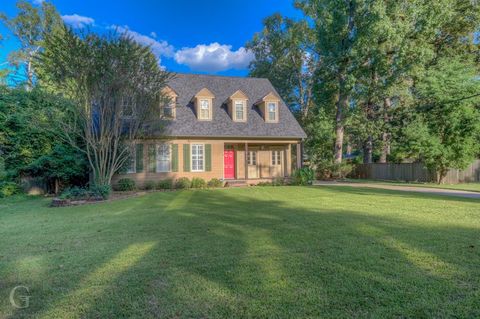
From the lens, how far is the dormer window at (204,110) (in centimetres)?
1692

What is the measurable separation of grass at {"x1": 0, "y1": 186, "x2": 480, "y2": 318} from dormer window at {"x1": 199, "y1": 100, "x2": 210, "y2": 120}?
1055cm

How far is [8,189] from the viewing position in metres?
13.0

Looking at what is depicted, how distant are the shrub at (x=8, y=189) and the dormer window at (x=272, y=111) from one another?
1380 cm

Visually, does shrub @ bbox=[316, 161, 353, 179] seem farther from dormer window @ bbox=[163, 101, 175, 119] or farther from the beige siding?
dormer window @ bbox=[163, 101, 175, 119]

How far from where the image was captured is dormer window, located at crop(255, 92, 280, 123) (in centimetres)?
1784

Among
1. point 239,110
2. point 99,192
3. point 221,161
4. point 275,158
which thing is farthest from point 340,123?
point 99,192

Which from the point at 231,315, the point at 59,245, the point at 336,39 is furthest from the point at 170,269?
the point at 336,39

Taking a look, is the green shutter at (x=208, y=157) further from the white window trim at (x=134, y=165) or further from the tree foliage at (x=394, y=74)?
the tree foliage at (x=394, y=74)

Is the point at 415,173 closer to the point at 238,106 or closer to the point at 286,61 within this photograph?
the point at 238,106

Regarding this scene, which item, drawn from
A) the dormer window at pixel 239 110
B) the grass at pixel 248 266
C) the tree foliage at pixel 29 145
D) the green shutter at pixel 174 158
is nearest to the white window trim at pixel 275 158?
the dormer window at pixel 239 110

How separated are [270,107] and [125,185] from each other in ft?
31.8

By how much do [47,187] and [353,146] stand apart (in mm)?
28182

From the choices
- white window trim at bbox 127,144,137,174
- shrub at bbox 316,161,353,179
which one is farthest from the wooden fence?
white window trim at bbox 127,144,137,174

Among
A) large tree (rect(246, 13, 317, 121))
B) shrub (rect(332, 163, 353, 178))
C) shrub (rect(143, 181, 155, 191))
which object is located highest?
large tree (rect(246, 13, 317, 121))
